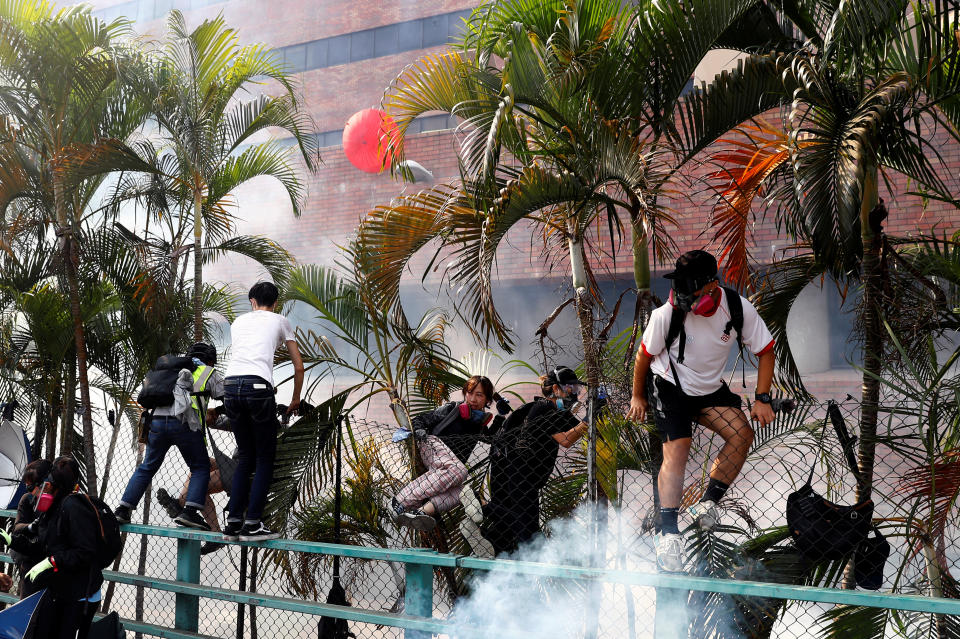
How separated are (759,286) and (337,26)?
13.3 m

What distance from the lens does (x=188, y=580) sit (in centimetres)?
451

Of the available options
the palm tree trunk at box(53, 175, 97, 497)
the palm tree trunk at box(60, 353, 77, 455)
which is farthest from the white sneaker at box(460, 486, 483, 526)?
the palm tree trunk at box(60, 353, 77, 455)

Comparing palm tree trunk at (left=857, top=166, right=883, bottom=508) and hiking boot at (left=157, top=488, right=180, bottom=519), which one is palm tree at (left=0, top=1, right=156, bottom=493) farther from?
palm tree trunk at (left=857, top=166, right=883, bottom=508)

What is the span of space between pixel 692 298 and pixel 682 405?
458 mm

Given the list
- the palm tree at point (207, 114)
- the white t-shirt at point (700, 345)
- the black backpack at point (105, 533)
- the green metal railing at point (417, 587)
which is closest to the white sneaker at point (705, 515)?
the green metal railing at point (417, 587)

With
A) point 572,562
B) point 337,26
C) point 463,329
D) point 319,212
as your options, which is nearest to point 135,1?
point 337,26

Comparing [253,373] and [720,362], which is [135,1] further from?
[720,362]

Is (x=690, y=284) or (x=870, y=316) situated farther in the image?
(x=870, y=316)

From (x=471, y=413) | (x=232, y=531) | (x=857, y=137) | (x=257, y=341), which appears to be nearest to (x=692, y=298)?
(x=857, y=137)

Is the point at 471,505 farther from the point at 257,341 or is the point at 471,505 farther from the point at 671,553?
the point at 257,341

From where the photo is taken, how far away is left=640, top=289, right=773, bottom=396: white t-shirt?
11.4 ft

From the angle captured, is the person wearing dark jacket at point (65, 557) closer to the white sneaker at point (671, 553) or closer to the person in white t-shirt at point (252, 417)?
the person in white t-shirt at point (252, 417)

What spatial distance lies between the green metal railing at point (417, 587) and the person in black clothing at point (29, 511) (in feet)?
1.45

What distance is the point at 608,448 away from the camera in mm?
4219
